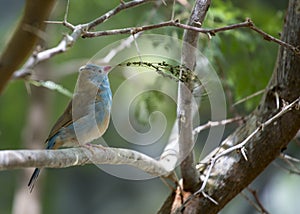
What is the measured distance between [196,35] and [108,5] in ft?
5.94

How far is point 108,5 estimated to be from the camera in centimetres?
320

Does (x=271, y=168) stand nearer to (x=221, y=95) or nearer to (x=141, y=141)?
(x=141, y=141)

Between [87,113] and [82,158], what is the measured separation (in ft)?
1.17

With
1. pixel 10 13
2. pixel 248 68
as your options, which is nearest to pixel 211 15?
pixel 248 68

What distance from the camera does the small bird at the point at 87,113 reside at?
5.90 feet

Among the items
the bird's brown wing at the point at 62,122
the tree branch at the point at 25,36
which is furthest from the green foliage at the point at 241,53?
the tree branch at the point at 25,36

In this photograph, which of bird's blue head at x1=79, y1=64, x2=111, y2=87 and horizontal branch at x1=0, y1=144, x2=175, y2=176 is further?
bird's blue head at x1=79, y1=64, x2=111, y2=87

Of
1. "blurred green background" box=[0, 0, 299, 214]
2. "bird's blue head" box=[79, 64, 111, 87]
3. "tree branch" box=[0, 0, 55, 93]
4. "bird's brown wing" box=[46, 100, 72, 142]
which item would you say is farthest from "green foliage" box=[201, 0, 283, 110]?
"tree branch" box=[0, 0, 55, 93]

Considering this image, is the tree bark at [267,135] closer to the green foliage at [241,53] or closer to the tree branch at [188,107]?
the tree branch at [188,107]

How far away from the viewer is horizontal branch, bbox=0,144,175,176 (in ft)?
4.08

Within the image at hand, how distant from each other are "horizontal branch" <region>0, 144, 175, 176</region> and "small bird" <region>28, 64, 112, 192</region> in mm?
179

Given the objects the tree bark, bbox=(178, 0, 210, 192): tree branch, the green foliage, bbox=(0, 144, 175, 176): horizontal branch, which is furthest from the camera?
the green foliage

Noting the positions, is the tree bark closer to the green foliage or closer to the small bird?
the small bird

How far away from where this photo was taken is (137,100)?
2.34 m
